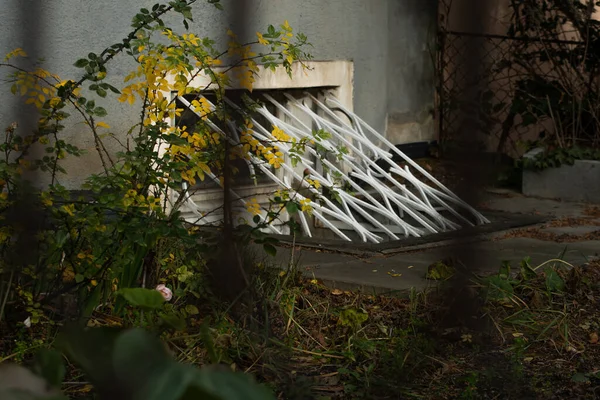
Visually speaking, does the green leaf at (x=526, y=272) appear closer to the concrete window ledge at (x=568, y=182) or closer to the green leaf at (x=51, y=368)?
the green leaf at (x=51, y=368)

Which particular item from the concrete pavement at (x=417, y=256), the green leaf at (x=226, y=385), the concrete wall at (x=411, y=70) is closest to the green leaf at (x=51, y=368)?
the green leaf at (x=226, y=385)

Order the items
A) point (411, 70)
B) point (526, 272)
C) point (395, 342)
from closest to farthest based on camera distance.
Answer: point (395, 342) < point (526, 272) < point (411, 70)

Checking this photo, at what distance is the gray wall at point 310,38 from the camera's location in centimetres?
455

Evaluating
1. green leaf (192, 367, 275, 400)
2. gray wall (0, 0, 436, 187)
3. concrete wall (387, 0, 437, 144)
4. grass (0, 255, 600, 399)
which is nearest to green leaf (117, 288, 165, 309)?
green leaf (192, 367, 275, 400)

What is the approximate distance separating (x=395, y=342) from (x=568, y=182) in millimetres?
4546

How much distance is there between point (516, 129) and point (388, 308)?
5050 millimetres

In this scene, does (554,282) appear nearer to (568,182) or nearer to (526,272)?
(526,272)

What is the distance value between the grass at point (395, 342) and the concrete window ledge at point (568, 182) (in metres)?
3.54

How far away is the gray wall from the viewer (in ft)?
14.9

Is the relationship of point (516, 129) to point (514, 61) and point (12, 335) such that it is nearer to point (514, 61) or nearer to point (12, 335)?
point (514, 61)

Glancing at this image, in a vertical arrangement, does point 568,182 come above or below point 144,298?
above

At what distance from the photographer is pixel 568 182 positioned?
Result: 751cm

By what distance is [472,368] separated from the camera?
3193mm

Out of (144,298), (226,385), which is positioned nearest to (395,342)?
(144,298)
